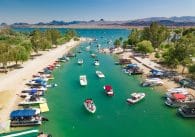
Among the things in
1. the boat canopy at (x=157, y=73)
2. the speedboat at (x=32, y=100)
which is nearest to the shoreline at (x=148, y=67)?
the boat canopy at (x=157, y=73)

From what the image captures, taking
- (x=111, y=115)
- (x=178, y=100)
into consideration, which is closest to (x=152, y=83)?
(x=178, y=100)

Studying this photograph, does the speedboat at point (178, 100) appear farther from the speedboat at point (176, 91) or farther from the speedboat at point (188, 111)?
the speedboat at point (188, 111)

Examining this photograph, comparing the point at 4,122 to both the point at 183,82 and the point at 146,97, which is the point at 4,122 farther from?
the point at 183,82

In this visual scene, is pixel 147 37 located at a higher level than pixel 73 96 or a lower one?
higher

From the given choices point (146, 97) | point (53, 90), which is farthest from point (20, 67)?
point (146, 97)

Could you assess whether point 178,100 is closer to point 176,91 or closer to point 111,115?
point 176,91
